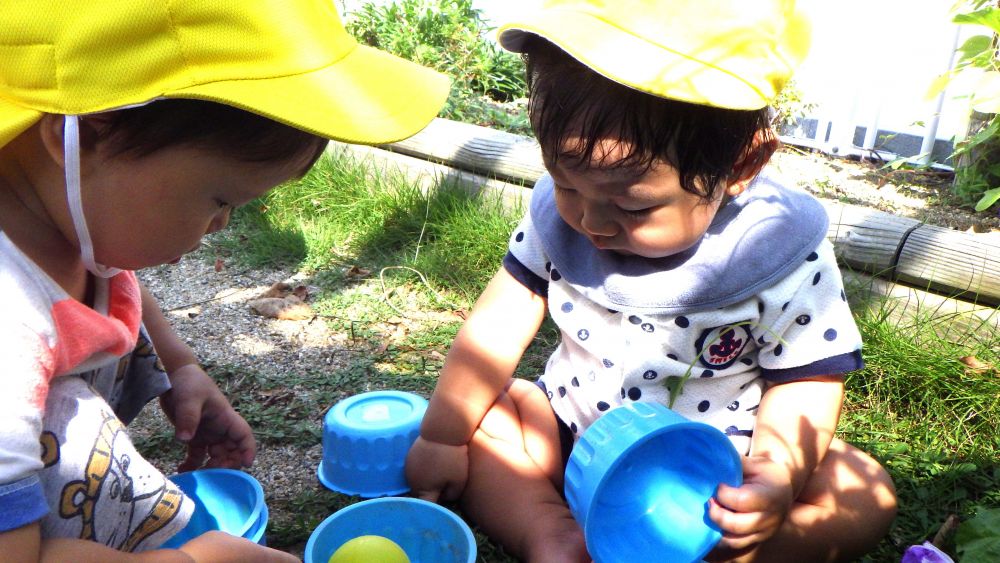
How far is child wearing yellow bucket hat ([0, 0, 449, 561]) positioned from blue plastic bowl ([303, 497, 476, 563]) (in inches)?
14.3

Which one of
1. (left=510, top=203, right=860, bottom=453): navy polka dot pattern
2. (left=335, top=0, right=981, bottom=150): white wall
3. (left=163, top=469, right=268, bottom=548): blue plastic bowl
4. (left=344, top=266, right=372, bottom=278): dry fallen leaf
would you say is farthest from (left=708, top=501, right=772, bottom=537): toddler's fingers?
(left=335, top=0, right=981, bottom=150): white wall

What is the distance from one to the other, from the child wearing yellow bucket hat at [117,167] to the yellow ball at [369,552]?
0.23 m

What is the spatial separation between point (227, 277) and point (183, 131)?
7.09 ft

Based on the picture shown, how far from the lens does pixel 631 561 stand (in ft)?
5.35

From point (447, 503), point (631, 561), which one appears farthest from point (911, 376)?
point (447, 503)

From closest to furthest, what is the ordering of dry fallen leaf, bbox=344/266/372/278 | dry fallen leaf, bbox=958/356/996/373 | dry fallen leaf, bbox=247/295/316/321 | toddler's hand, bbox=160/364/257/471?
toddler's hand, bbox=160/364/257/471, dry fallen leaf, bbox=958/356/996/373, dry fallen leaf, bbox=247/295/316/321, dry fallen leaf, bbox=344/266/372/278

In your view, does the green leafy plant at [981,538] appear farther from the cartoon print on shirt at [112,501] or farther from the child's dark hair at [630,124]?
the cartoon print on shirt at [112,501]

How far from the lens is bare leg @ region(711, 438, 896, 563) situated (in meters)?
1.71

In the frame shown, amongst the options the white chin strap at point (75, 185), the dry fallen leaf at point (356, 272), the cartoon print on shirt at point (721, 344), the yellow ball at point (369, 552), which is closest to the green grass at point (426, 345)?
the dry fallen leaf at point (356, 272)

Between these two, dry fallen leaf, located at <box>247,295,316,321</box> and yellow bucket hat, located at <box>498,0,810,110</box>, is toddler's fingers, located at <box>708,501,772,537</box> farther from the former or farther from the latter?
dry fallen leaf, located at <box>247,295,316,321</box>

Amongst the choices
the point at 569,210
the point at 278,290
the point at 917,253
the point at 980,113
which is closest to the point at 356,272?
the point at 278,290

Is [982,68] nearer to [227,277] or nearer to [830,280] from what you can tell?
[830,280]

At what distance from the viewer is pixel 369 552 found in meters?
1.58

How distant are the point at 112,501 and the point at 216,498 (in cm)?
49
